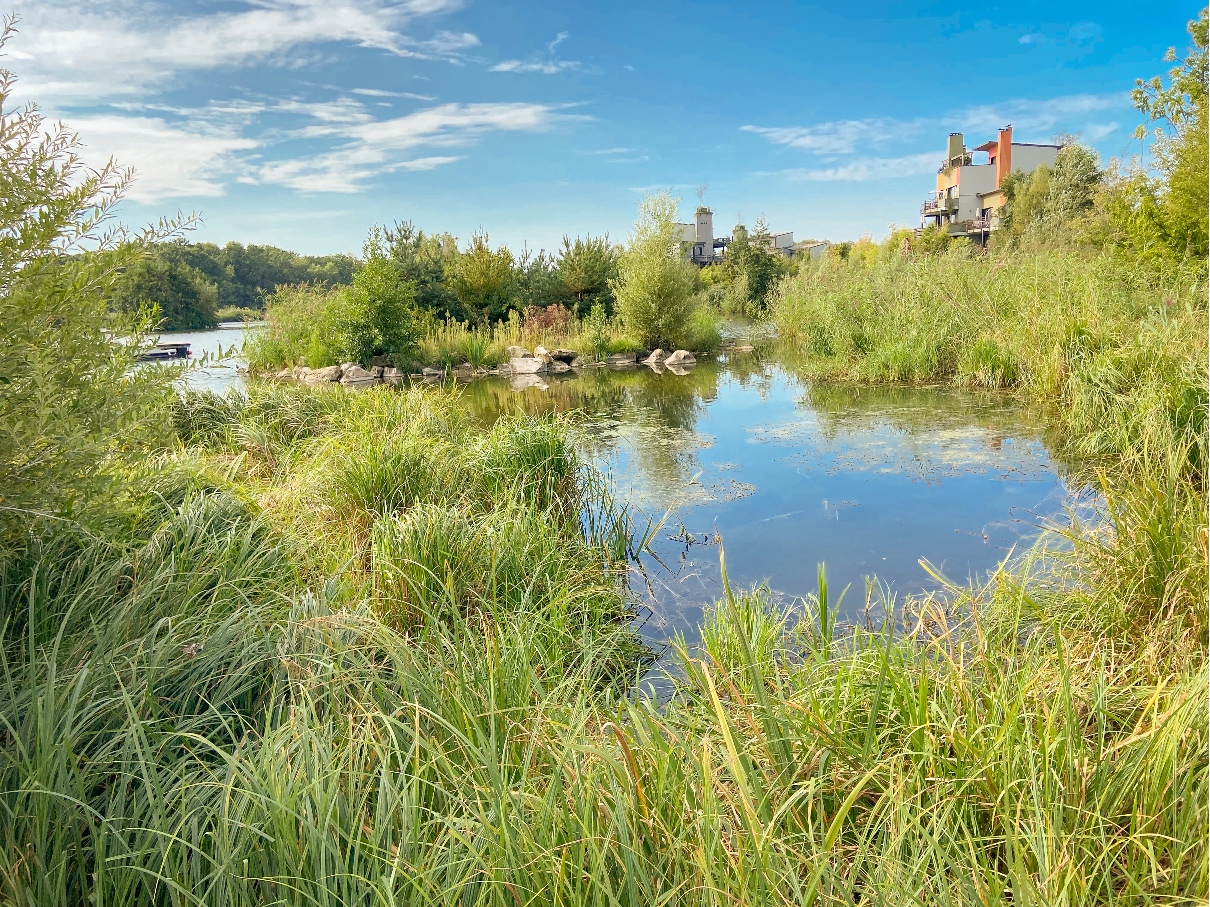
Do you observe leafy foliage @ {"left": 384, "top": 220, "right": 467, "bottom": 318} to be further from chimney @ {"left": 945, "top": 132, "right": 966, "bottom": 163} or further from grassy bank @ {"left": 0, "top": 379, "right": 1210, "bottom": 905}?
chimney @ {"left": 945, "top": 132, "right": 966, "bottom": 163}

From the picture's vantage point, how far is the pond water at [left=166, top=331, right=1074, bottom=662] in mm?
4551

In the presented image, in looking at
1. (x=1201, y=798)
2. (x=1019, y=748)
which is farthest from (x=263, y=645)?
(x=1201, y=798)

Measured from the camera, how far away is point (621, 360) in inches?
730

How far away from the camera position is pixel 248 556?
3348mm

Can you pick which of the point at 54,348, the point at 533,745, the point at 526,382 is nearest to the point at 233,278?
the point at 526,382

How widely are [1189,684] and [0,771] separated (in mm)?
3058

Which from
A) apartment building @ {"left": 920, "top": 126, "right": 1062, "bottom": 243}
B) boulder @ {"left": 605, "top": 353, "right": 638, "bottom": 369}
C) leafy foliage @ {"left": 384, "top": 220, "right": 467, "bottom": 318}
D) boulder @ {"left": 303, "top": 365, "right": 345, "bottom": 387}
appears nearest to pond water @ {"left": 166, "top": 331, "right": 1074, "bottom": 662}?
boulder @ {"left": 303, "top": 365, "right": 345, "bottom": 387}

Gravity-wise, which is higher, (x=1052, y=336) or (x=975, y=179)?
(x=975, y=179)

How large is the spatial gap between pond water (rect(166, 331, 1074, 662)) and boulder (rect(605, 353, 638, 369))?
6.27m

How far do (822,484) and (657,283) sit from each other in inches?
487

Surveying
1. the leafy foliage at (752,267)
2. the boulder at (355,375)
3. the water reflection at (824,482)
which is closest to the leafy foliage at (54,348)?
the water reflection at (824,482)

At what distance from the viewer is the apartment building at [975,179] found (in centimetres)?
4356

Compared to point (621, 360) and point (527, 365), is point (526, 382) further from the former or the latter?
point (621, 360)

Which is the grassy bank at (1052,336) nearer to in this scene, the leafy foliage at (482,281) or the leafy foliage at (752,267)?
the leafy foliage at (482,281)
